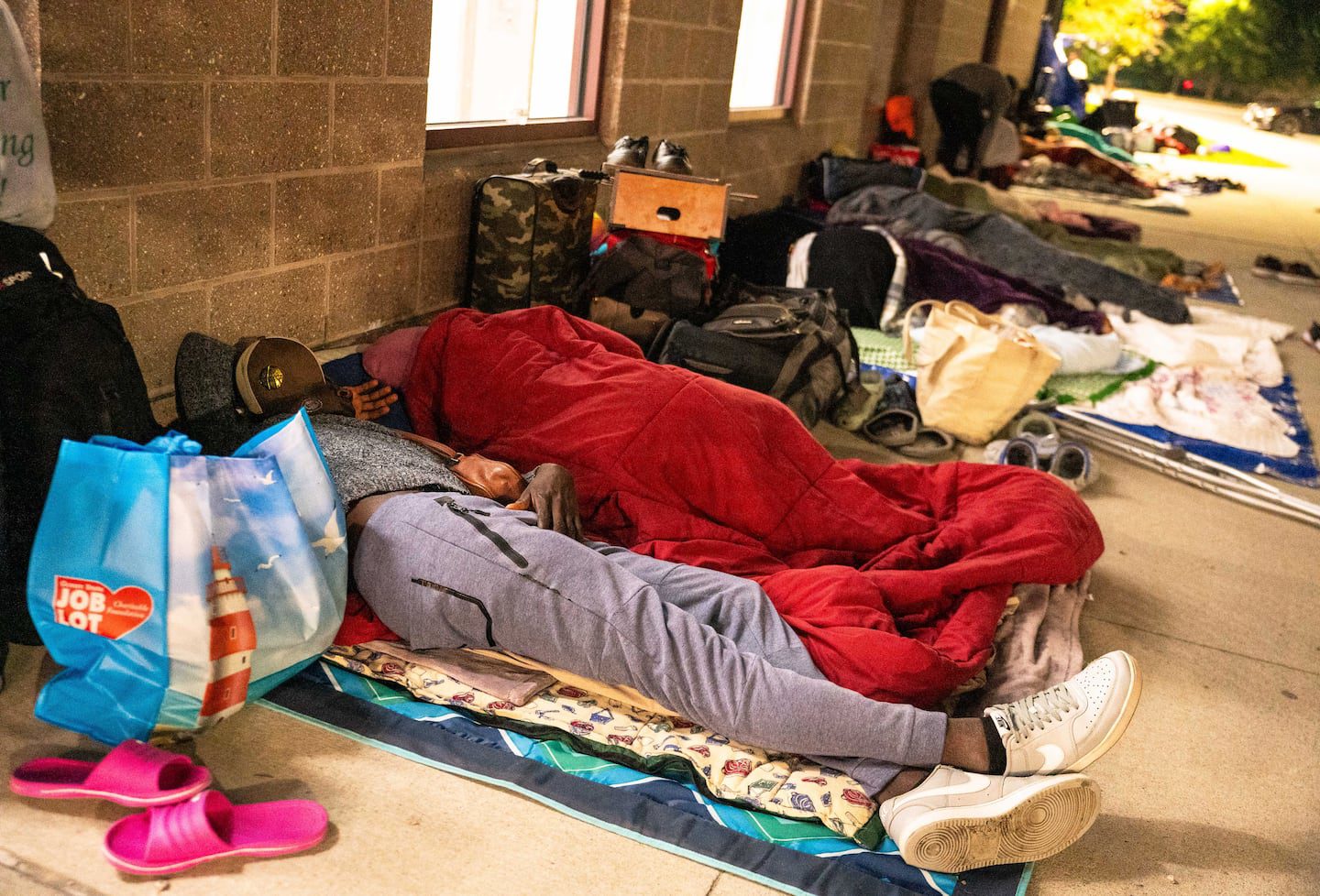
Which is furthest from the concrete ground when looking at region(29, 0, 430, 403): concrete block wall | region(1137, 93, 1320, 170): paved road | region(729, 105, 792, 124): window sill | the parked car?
the parked car

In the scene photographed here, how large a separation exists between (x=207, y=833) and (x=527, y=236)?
2165 millimetres

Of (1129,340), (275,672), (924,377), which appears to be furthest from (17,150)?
(1129,340)

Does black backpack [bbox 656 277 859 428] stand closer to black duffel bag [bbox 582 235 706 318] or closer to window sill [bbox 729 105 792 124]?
black duffel bag [bbox 582 235 706 318]

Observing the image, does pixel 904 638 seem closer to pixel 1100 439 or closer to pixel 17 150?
pixel 17 150

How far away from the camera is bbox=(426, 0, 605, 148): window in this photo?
349cm

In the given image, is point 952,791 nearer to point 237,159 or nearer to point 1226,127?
point 237,159

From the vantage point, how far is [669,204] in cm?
365

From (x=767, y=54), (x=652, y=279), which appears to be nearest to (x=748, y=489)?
(x=652, y=279)

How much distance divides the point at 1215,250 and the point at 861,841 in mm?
7326

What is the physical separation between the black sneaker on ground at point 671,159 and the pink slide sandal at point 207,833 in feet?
8.61

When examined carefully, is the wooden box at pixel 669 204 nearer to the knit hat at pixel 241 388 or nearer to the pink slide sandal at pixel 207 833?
the knit hat at pixel 241 388

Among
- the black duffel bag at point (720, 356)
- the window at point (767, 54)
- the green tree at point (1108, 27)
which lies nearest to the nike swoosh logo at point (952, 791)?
the black duffel bag at point (720, 356)

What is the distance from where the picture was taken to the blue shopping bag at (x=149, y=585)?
1.69m

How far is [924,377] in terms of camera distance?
377cm
